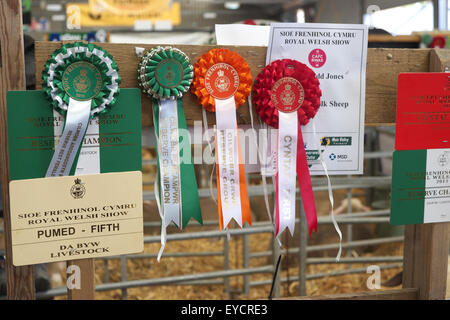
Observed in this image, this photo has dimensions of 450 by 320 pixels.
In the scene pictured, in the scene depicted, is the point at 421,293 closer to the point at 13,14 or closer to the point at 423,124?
the point at 423,124

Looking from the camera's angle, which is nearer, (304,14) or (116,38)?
(304,14)

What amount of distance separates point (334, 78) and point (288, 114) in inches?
4.3

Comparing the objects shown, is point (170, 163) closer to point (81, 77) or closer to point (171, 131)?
point (171, 131)

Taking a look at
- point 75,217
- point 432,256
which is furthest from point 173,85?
point 432,256

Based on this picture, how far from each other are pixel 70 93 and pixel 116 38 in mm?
3375

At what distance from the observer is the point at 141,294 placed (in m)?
2.26

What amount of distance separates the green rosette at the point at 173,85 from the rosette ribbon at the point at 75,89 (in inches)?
2.0

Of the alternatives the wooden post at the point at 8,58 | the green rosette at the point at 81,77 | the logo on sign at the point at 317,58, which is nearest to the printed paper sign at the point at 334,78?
the logo on sign at the point at 317,58

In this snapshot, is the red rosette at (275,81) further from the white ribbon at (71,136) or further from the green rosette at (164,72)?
the white ribbon at (71,136)

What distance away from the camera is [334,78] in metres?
0.78

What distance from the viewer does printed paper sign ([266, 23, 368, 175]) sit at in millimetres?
757

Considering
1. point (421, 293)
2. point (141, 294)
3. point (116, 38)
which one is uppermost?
point (116, 38)

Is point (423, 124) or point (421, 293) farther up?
point (423, 124)
